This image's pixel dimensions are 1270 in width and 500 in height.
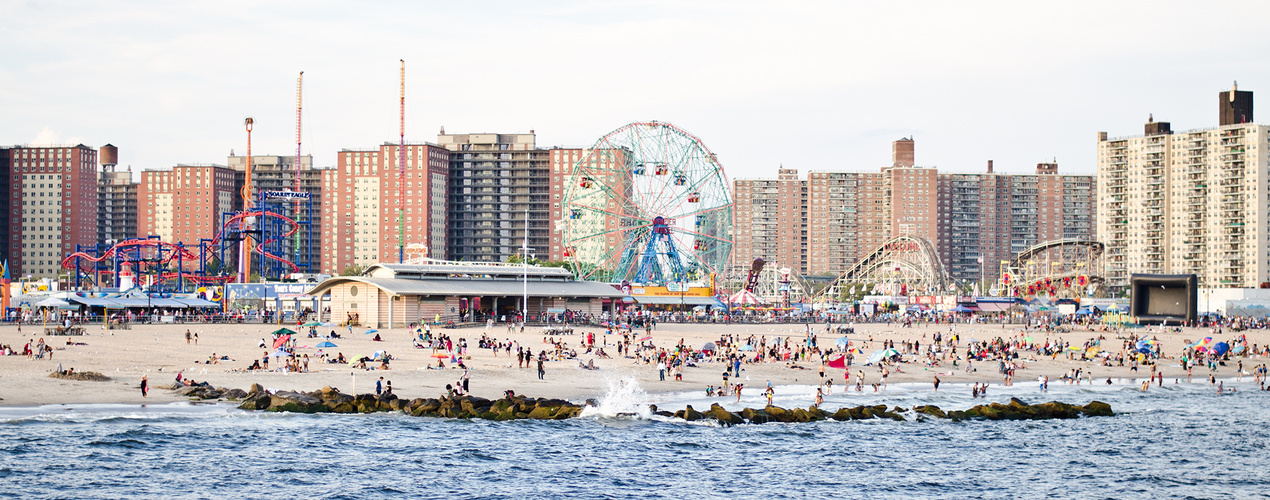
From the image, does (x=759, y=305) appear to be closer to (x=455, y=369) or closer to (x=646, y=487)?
(x=455, y=369)

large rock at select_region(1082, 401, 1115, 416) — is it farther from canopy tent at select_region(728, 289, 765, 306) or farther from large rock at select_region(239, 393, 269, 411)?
canopy tent at select_region(728, 289, 765, 306)

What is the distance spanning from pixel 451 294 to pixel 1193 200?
118m

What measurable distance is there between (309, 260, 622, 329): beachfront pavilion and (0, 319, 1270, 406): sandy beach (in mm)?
4555

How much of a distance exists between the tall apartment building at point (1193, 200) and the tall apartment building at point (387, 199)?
101711 mm

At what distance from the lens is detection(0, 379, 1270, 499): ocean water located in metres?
31.2

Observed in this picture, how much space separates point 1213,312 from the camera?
127 m

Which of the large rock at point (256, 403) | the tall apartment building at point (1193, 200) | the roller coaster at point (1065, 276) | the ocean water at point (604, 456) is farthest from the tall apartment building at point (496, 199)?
the large rock at point (256, 403)

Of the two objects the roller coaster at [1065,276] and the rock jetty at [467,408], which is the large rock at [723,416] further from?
the roller coaster at [1065,276]

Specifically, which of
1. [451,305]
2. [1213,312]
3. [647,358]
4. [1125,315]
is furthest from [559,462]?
[1213,312]

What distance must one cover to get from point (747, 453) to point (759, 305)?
93493mm

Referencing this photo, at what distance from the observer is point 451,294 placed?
82.2m

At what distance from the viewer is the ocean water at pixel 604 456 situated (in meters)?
31.2

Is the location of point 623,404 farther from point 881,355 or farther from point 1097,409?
point 1097,409

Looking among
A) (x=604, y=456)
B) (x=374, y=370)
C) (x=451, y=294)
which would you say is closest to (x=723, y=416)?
(x=604, y=456)
